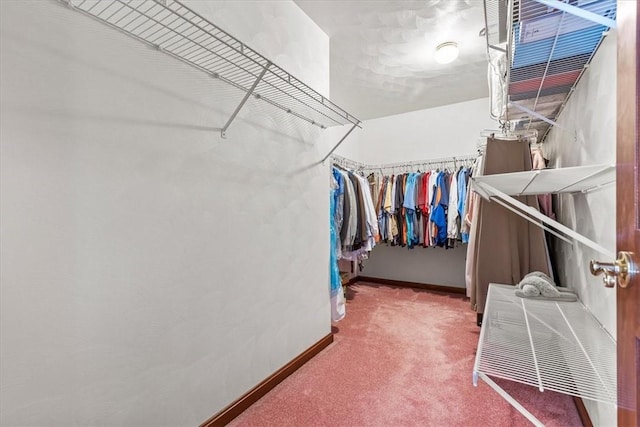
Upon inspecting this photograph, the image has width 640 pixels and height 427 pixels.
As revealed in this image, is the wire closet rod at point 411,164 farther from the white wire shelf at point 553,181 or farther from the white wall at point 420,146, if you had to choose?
the white wire shelf at point 553,181

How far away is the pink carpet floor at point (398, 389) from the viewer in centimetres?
157

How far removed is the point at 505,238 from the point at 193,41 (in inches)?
85.9

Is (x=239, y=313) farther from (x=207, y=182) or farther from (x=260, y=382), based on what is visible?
(x=207, y=182)

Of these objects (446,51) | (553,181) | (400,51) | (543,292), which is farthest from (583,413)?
(400,51)

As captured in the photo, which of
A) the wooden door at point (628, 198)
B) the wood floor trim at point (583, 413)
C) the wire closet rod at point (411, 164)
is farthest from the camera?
the wire closet rod at point (411, 164)

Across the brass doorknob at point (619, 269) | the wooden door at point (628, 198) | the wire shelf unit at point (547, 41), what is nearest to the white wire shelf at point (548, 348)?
the wooden door at point (628, 198)

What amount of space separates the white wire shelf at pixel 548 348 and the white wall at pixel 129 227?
1.17 metres

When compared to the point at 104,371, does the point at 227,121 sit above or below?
above

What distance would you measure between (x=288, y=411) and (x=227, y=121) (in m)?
1.58

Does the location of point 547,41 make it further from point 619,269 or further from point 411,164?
point 411,164

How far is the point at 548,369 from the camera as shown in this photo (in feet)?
3.46

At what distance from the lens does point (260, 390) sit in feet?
5.67

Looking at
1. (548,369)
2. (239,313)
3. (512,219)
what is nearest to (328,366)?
(239,313)

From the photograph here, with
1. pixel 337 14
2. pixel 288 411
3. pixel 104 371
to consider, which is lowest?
pixel 288 411
